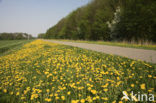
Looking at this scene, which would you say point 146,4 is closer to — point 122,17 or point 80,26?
point 122,17

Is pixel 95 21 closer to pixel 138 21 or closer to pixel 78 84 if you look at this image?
pixel 138 21

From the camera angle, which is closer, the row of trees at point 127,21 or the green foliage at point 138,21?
the green foliage at point 138,21

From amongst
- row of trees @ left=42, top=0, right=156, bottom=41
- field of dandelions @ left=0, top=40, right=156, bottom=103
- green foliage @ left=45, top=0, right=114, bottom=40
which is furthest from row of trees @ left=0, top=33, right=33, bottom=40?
field of dandelions @ left=0, top=40, right=156, bottom=103

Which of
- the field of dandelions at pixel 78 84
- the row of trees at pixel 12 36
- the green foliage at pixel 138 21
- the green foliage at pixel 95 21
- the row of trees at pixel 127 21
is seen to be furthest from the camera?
the row of trees at pixel 12 36

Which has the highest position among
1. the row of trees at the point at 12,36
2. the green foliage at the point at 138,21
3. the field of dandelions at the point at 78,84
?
the row of trees at the point at 12,36

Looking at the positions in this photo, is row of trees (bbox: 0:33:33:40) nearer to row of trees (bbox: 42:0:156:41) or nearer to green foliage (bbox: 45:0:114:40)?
green foliage (bbox: 45:0:114:40)

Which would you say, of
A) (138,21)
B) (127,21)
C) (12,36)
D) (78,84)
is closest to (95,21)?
(127,21)

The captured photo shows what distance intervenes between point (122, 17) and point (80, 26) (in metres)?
13.3

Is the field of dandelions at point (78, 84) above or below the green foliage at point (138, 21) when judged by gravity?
below

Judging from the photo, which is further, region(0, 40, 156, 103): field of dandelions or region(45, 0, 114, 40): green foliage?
region(45, 0, 114, 40): green foliage

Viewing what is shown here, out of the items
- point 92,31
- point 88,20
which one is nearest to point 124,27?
point 92,31

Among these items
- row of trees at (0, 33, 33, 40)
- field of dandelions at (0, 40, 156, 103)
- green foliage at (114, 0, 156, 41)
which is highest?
row of trees at (0, 33, 33, 40)

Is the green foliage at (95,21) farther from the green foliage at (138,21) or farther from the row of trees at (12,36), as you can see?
the row of trees at (12,36)

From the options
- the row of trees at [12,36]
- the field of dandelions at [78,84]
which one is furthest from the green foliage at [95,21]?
the row of trees at [12,36]
